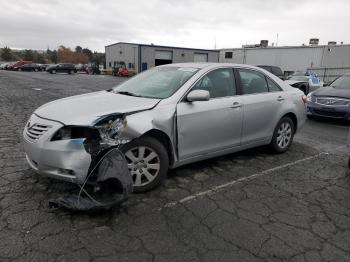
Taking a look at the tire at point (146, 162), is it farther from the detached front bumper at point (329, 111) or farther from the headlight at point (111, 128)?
the detached front bumper at point (329, 111)

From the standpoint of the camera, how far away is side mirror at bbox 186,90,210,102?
4.06m

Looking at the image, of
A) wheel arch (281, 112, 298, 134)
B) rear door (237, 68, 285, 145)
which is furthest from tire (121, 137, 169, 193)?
wheel arch (281, 112, 298, 134)

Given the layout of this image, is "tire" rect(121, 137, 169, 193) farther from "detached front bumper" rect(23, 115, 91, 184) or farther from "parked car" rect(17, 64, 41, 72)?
"parked car" rect(17, 64, 41, 72)

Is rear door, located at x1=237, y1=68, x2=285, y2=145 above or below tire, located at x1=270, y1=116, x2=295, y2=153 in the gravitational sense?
above

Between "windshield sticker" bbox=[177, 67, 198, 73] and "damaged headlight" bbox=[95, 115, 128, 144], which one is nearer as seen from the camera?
"damaged headlight" bbox=[95, 115, 128, 144]

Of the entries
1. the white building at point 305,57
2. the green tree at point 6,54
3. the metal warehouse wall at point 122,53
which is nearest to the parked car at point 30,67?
the metal warehouse wall at point 122,53

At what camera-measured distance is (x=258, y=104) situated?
16.5 ft

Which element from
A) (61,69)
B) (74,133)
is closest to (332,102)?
(74,133)

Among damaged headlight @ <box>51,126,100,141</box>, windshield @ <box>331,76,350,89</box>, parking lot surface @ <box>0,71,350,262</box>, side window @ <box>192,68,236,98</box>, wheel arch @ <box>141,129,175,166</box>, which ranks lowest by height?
parking lot surface @ <box>0,71,350,262</box>

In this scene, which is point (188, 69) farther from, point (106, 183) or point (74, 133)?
point (106, 183)

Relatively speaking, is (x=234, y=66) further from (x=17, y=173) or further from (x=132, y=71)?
(x=132, y=71)

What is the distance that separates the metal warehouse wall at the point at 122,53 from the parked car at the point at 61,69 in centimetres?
985

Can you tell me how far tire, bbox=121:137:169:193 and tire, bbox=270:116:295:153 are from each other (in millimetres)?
2440

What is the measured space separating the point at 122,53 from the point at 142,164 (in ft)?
173
